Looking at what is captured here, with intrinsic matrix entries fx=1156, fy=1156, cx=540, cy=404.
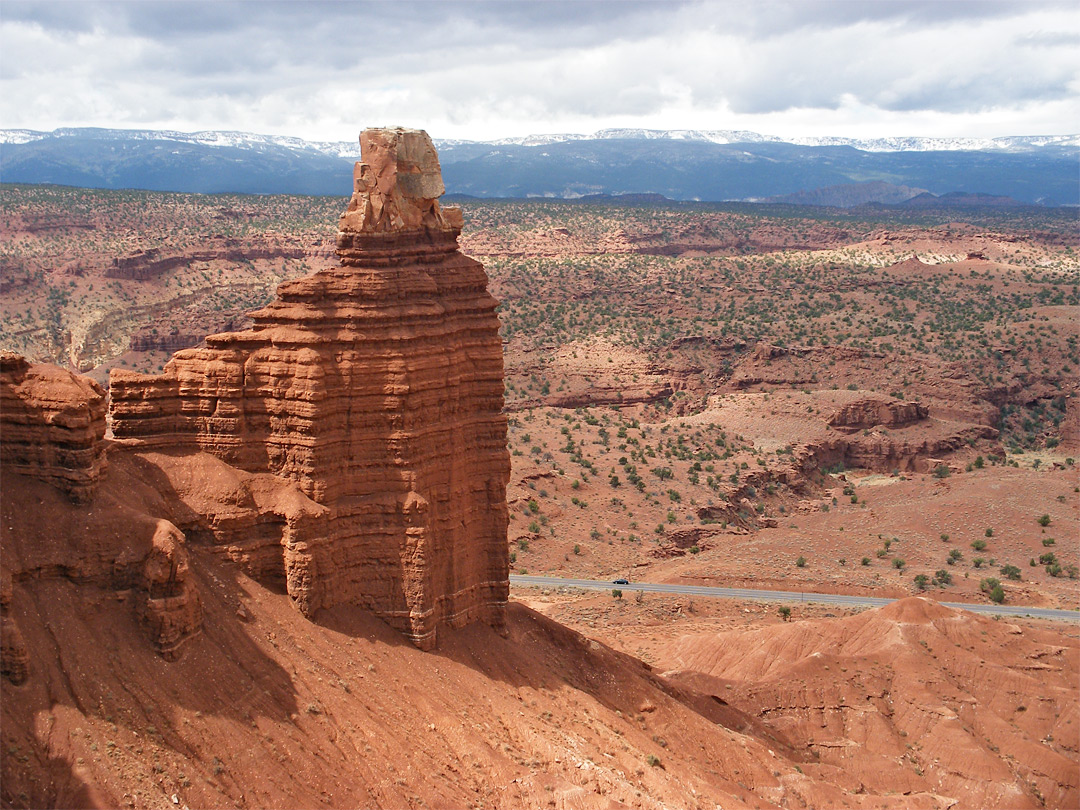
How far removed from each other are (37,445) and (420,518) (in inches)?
322

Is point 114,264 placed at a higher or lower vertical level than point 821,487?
higher

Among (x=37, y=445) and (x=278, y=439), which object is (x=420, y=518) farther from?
(x=37, y=445)

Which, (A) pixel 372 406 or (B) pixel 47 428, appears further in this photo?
(A) pixel 372 406

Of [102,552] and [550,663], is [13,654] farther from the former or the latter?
[550,663]

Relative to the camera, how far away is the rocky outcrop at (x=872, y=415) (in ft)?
271

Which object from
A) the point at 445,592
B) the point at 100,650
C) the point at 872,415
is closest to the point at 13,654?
the point at 100,650

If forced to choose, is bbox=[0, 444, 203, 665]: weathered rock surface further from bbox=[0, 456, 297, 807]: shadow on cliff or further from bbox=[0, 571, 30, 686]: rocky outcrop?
bbox=[0, 571, 30, 686]: rocky outcrop

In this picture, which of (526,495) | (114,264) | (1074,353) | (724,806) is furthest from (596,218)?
(724,806)

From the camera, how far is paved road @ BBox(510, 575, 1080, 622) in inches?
2002

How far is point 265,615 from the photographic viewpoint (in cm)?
2345

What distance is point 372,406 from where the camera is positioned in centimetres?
2516

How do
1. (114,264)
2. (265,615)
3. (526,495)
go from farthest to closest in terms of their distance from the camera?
(114,264) < (526,495) < (265,615)

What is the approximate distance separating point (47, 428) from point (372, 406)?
22.3ft

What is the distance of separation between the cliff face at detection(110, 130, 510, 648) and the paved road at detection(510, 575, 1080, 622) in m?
25.4
